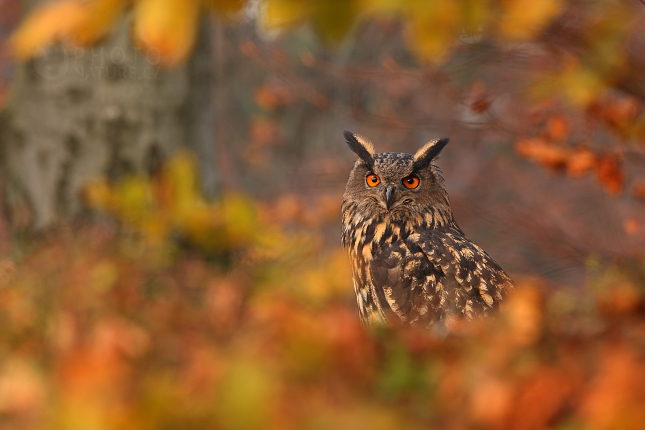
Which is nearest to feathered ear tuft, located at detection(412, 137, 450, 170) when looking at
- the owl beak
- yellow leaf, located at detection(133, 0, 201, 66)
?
the owl beak

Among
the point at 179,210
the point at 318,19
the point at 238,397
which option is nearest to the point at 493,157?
the point at 179,210

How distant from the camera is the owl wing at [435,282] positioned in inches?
126

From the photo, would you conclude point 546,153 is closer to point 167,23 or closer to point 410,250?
point 410,250

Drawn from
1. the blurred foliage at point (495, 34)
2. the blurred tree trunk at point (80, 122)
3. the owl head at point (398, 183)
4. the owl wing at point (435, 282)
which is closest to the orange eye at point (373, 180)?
the owl head at point (398, 183)

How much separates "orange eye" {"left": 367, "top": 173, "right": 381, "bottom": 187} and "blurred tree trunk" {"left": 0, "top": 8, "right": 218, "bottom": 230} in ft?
8.56

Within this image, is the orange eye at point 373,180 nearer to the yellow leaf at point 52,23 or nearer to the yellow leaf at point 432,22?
the yellow leaf at point 432,22

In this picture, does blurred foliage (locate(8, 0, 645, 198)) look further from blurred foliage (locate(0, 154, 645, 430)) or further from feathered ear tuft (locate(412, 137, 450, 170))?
blurred foliage (locate(0, 154, 645, 430))

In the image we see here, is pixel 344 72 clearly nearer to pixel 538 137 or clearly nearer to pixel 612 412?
pixel 538 137

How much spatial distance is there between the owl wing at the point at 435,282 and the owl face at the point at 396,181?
0.32 meters

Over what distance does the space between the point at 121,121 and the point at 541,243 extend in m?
3.61

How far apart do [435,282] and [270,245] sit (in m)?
2.39

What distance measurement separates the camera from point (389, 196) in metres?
3.52

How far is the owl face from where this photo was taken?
11.5 ft

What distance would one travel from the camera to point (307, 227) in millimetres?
8828
